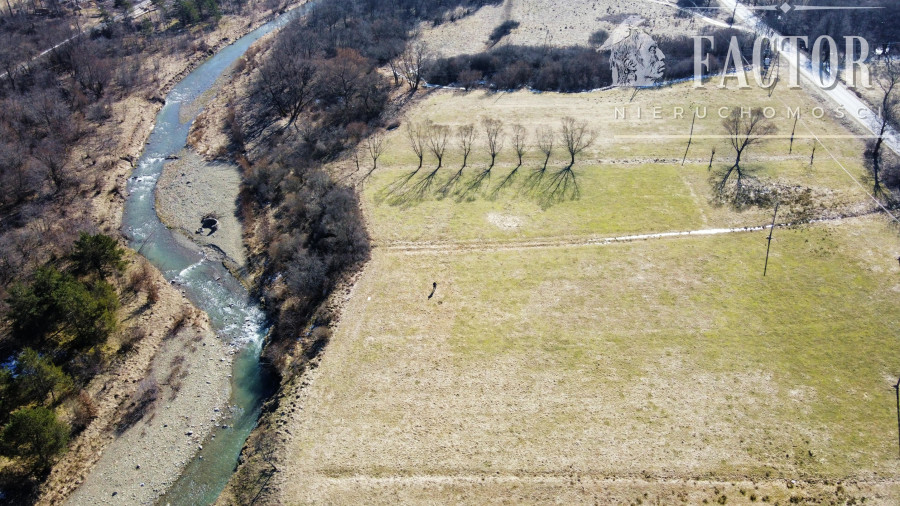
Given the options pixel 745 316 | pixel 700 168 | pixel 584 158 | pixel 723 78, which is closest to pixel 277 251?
pixel 584 158

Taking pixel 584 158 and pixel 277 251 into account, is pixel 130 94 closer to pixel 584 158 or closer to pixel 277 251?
pixel 277 251

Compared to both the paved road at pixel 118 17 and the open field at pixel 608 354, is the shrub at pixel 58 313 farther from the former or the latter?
the paved road at pixel 118 17

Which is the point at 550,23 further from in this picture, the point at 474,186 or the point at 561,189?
the point at 474,186

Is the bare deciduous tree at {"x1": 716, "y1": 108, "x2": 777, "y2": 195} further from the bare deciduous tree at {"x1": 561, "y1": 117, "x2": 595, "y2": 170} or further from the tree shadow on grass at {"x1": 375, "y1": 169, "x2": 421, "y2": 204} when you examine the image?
the tree shadow on grass at {"x1": 375, "y1": 169, "x2": 421, "y2": 204}

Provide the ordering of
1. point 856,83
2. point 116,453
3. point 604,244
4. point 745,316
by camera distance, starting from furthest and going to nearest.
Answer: point 856,83 → point 604,244 → point 745,316 → point 116,453

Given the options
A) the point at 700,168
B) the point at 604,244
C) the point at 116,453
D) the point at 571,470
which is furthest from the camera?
the point at 700,168

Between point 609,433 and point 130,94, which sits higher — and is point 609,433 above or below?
below
